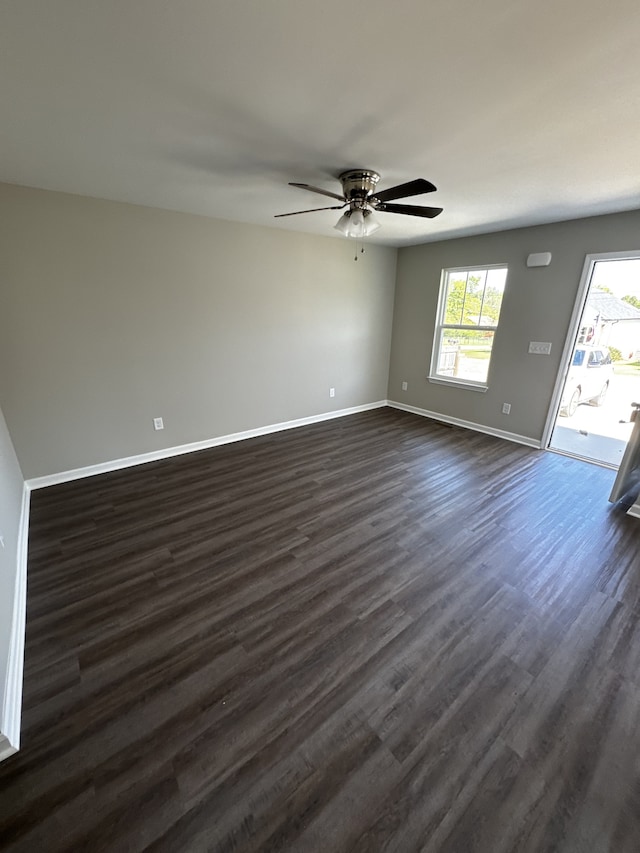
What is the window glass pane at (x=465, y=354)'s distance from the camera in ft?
14.6

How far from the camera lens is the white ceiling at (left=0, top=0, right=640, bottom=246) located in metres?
1.09

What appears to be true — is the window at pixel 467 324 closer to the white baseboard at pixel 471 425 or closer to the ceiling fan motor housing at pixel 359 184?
the white baseboard at pixel 471 425

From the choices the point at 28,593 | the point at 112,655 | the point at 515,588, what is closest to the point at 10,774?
the point at 112,655

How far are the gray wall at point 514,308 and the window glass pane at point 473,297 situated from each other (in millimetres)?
183

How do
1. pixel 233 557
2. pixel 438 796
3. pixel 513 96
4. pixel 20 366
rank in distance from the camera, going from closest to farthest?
pixel 438 796 < pixel 513 96 < pixel 233 557 < pixel 20 366

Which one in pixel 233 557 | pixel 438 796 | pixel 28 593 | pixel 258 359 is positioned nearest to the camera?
pixel 438 796

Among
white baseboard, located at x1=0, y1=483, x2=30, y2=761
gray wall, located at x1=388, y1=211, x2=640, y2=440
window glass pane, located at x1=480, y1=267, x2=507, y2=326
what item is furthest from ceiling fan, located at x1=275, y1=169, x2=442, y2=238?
white baseboard, located at x1=0, y1=483, x2=30, y2=761

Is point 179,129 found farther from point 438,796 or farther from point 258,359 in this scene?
point 438,796

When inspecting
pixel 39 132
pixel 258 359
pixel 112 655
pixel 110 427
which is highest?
pixel 39 132

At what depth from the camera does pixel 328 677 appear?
1.52 metres

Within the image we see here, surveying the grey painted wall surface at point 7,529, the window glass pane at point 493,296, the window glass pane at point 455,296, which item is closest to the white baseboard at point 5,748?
the grey painted wall surface at point 7,529

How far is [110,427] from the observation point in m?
3.32

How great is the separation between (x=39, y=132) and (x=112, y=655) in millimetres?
2713

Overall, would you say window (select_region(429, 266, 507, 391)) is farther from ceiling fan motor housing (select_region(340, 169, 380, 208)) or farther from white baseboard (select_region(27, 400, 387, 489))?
ceiling fan motor housing (select_region(340, 169, 380, 208))
